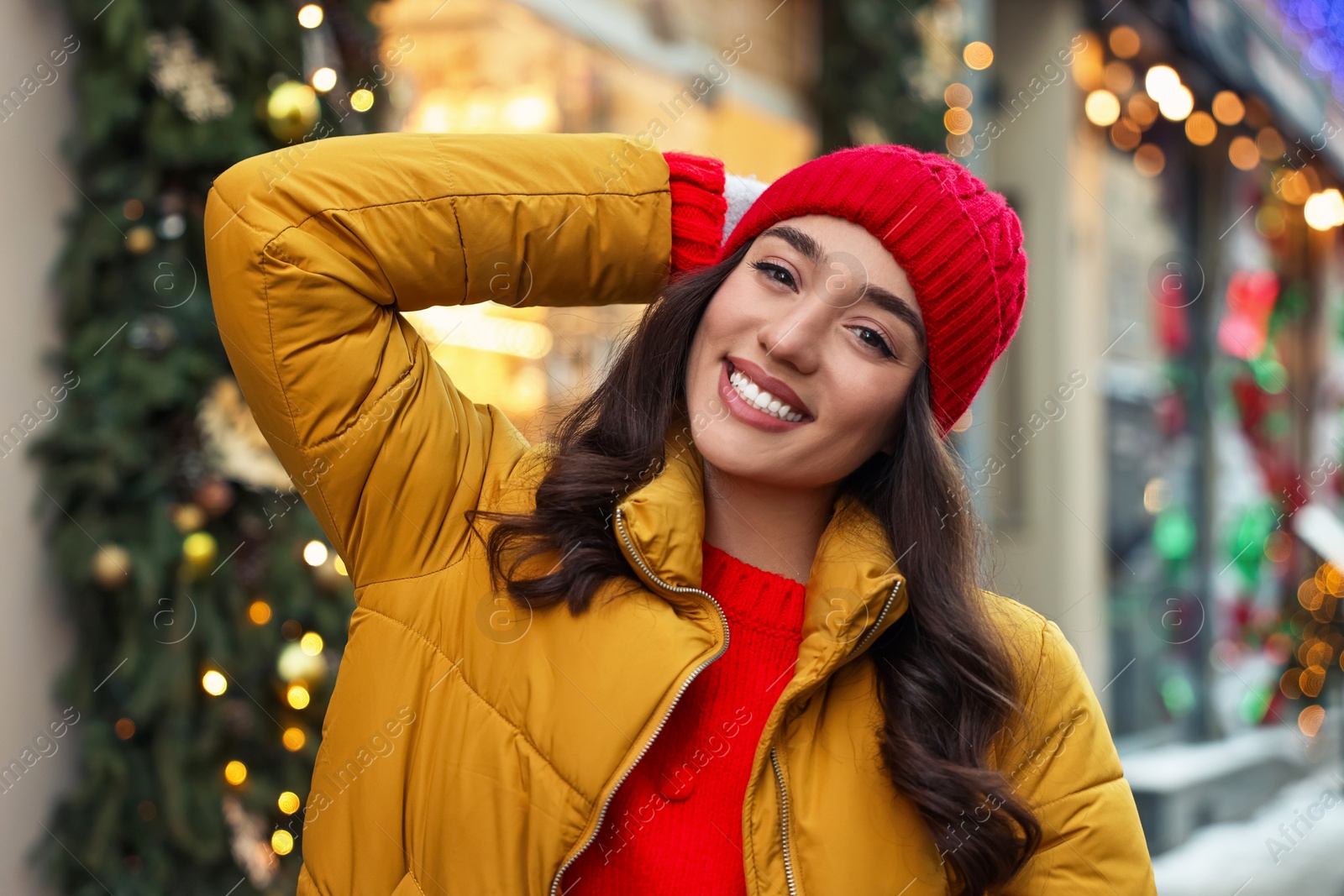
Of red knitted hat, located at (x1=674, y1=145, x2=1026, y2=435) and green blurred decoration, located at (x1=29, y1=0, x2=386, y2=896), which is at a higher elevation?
red knitted hat, located at (x1=674, y1=145, x2=1026, y2=435)

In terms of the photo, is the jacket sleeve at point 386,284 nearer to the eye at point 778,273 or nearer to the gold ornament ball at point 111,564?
the eye at point 778,273

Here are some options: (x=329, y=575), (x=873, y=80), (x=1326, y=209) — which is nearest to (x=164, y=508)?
(x=329, y=575)

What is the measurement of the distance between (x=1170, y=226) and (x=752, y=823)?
302 inches

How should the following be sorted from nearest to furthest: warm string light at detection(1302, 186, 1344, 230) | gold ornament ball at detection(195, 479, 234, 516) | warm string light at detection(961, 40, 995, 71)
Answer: gold ornament ball at detection(195, 479, 234, 516) → warm string light at detection(961, 40, 995, 71) → warm string light at detection(1302, 186, 1344, 230)

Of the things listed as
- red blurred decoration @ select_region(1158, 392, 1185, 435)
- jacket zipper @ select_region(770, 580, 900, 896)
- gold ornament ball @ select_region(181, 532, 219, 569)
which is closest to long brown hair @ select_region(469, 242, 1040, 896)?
jacket zipper @ select_region(770, 580, 900, 896)

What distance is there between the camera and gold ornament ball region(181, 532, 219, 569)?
105 inches

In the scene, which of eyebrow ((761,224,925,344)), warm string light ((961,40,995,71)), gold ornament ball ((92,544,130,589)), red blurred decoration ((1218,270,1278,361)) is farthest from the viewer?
red blurred decoration ((1218,270,1278,361))

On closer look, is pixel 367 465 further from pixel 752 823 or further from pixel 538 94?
pixel 538 94

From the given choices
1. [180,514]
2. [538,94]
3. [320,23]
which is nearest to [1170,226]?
[538,94]

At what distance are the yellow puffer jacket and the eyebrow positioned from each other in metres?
0.35

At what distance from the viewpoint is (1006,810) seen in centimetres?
167

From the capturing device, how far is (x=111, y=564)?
263 cm

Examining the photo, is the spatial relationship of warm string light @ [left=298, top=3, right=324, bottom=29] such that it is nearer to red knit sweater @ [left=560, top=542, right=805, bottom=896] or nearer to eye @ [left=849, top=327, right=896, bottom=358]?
eye @ [left=849, top=327, right=896, bottom=358]

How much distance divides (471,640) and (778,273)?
70 centimetres
